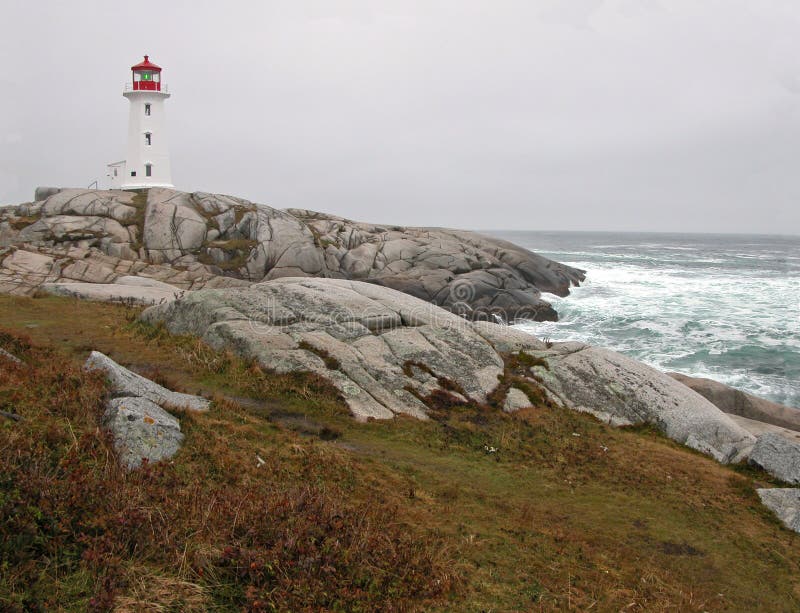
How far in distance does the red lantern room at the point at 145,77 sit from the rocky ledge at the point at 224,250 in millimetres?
13268

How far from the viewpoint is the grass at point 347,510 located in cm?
625

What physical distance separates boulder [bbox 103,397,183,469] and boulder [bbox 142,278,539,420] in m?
6.55

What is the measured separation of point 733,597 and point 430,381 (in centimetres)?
1071

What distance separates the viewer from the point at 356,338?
2020cm

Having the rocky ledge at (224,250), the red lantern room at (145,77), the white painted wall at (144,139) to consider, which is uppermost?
the red lantern room at (145,77)

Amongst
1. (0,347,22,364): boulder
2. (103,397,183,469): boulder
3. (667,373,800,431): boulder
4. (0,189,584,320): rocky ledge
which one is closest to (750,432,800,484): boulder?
(667,373,800,431): boulder

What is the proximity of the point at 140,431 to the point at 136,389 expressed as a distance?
8.15 feet

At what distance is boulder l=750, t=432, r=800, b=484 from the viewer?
1564cm

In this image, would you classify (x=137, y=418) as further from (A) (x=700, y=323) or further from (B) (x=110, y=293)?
(A) (x=700, y=323)

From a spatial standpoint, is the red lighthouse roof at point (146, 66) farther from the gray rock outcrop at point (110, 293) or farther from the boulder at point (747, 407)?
the boulder at point (747, 407)

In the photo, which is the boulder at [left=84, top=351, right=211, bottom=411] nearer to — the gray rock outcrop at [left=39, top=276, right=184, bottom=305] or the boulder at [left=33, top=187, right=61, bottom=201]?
the gray rock outcrop at [left=39, top=276, right=184, bottom=305]

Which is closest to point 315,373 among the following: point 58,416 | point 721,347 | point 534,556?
point 58,416

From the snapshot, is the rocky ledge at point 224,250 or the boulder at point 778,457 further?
the rocky ledge at point 224,250

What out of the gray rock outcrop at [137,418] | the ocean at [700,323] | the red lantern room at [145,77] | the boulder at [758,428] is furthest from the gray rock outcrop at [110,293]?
the red lantern room at [145,77]
